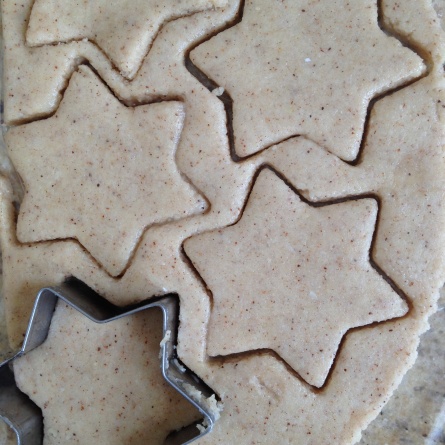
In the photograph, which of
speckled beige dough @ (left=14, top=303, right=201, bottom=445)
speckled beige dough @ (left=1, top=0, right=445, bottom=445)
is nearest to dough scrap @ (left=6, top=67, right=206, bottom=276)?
speckled beige dough @ (left=1, top=0, right=445, bottom=445)

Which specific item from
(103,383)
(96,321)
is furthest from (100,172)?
(103,383)

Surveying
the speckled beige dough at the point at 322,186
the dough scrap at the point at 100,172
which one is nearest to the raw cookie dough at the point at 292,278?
the speckled beige dough at the point at 322,186

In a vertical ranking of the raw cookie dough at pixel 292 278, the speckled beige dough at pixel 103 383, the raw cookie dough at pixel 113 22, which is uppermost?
the raw cookie dough at pixel 113 22

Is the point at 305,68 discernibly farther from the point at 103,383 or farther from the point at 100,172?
the point at 103,383

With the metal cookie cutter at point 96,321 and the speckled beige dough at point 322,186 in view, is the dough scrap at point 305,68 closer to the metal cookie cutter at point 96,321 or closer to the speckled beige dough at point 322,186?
the speckled beige dough at point 322,186

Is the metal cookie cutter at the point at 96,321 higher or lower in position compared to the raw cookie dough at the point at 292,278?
lower

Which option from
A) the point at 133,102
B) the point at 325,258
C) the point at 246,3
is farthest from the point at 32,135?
the point at 325,258

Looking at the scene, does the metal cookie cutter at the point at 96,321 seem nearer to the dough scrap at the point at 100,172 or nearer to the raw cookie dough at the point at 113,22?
the dough scrap at the point at 100,172
